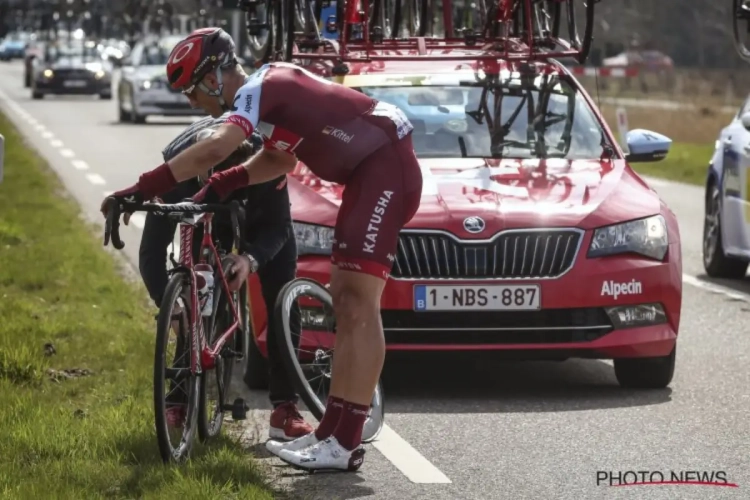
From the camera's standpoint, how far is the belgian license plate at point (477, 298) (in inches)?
326

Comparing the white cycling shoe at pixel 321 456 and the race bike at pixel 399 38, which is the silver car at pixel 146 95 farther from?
the white cycling shoe at pixel 321 456

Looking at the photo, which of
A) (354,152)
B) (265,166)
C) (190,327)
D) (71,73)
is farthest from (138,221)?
(71,73)

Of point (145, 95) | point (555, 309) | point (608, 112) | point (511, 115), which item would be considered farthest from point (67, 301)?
point (608, 112)

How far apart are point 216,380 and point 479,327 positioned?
165 centimetres

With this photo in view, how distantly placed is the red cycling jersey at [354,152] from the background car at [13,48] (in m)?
109

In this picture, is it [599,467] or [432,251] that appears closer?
[599,467]

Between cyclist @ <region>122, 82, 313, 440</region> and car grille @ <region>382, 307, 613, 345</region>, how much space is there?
3.06 ft

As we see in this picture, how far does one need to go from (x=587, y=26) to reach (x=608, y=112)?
30363 millimetres

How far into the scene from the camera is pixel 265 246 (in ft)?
23.7

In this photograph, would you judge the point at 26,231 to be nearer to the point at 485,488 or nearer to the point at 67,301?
the point at 67,301

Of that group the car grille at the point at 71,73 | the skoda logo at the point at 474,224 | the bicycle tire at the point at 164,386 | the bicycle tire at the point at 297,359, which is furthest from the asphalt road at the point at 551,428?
the car grille at the point at 71,73

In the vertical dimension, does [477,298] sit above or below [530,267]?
below

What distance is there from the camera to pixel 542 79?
32.8 ft

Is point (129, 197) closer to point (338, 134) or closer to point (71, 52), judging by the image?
point (338, 134)
